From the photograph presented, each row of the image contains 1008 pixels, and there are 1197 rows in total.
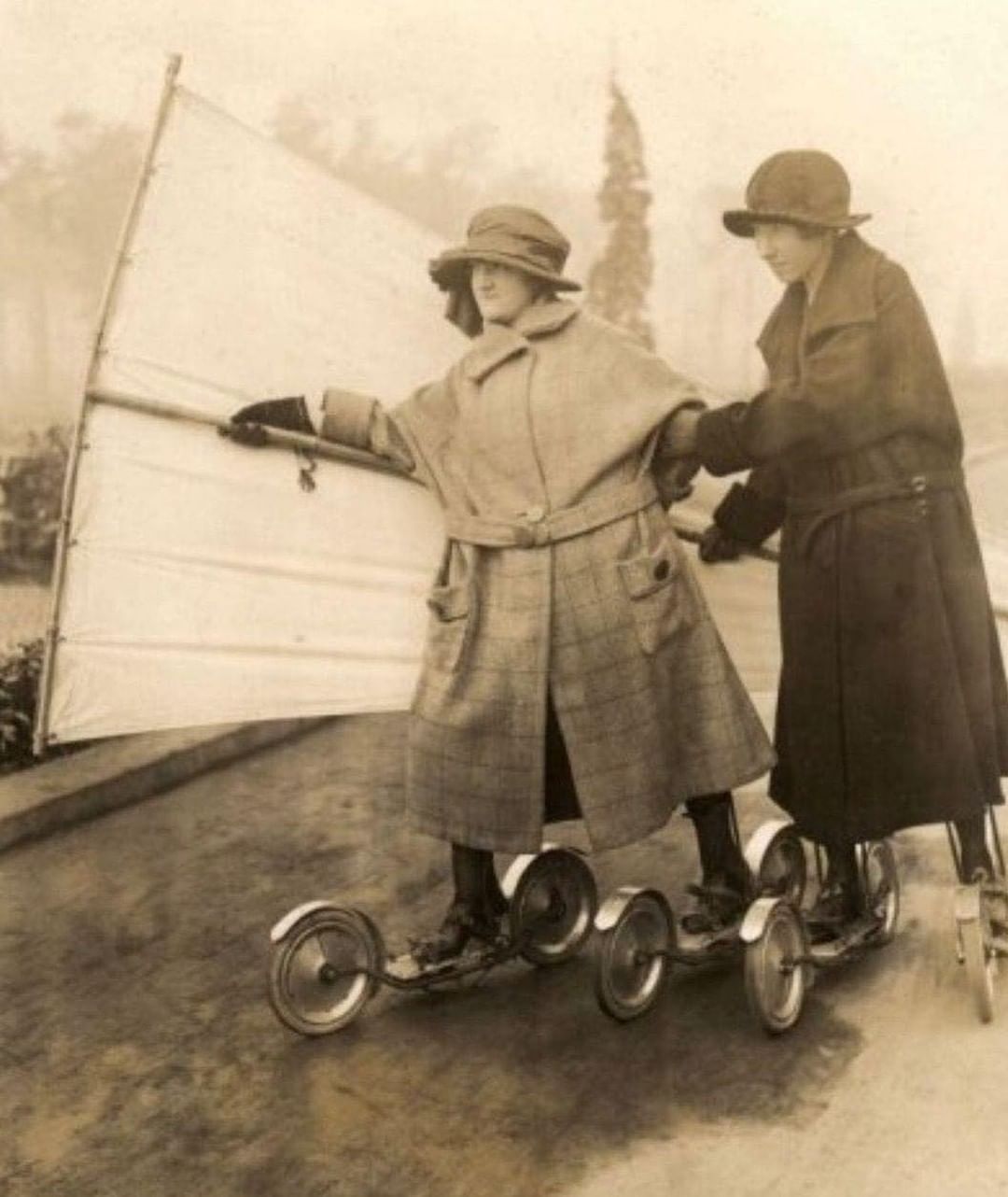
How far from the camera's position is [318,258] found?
12.0ft

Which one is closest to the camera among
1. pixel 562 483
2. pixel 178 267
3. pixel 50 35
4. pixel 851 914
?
pixel 562 483

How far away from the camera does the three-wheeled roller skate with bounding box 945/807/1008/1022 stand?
2.96m

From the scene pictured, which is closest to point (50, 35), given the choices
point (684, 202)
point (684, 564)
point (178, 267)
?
point (178, 267)

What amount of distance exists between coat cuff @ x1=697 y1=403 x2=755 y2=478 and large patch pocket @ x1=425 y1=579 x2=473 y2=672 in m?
0.61

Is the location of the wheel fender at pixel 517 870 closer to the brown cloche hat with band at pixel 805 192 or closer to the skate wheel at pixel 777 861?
the skate wheel at pixel 777 861

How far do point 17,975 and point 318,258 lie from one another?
1967 mm

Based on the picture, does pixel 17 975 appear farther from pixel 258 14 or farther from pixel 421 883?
pixel 258 14

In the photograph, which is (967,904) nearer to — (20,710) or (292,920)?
(292,920)

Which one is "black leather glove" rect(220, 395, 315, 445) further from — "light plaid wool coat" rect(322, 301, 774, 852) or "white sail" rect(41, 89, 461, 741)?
"light plaid wool coat" rect(322, 301, 774, 852)

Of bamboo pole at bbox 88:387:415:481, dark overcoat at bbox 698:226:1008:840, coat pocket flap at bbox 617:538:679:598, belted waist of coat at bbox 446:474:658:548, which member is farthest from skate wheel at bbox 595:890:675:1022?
bamboo pole at bbox 88:387:415:481

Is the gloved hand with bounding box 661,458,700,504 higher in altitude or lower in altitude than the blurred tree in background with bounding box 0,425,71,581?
lower

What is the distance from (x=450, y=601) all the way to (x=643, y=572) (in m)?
0.45

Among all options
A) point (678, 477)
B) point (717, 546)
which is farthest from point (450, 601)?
point (717, 546)

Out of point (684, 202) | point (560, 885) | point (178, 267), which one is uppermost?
point (684, 202)
